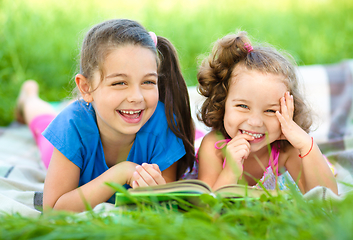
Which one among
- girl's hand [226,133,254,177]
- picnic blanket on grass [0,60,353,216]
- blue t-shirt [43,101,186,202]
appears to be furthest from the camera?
picnic blanket on grass [0,60,353,216]

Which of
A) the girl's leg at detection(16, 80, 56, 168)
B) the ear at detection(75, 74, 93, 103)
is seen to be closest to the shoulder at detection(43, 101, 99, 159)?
the ear at detection(75, 74, 93, 103)

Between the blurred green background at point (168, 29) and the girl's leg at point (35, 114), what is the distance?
10.3 inches

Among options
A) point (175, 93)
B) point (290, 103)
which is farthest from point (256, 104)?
point (175, 93)

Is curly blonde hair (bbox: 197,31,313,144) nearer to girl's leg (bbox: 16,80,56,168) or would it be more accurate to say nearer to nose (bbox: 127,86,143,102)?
nose (bbox: 127,86,143,102)

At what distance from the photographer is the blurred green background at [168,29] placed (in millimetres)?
4094

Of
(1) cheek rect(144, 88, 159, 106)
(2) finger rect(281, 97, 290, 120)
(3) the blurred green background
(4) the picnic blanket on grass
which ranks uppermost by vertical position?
(3) the blurred green background

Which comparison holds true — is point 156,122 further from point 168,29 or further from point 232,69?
point 168,29

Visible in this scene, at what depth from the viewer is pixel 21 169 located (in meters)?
2.19

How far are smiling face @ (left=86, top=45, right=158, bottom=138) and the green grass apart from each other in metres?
0.62

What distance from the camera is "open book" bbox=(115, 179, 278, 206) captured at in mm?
1172

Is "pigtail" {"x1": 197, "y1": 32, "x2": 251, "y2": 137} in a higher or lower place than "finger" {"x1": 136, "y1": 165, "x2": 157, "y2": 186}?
higher

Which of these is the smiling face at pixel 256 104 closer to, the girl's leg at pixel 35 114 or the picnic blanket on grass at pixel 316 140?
the picnic blanket on grass at pixel 316 140

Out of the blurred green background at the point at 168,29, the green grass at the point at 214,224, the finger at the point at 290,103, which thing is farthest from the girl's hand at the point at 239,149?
the blurred green background at the point at 168,29

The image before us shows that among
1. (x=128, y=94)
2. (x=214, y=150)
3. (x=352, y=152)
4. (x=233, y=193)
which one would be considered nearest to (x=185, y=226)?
(x=233, y=193)
